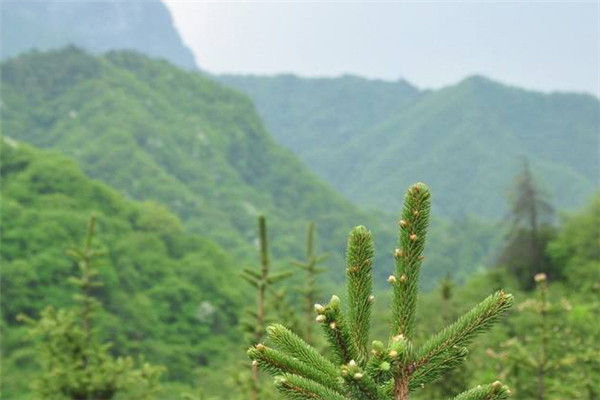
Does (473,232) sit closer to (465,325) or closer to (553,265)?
(553,265)

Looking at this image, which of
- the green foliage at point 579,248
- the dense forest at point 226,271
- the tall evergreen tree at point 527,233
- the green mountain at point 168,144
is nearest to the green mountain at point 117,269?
the dense forest at point 226,271

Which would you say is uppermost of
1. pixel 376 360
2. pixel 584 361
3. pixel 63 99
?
pixel 63 99

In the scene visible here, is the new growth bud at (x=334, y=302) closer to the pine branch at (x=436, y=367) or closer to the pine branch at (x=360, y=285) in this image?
the pine branch at (x=360, y=285)

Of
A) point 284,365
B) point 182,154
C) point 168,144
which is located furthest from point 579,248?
point 168,144

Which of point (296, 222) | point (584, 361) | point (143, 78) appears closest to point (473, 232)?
point (296, 222)

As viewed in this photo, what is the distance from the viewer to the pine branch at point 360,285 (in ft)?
9.14

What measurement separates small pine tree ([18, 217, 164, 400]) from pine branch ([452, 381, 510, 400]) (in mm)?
10988

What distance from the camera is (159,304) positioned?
80125mm

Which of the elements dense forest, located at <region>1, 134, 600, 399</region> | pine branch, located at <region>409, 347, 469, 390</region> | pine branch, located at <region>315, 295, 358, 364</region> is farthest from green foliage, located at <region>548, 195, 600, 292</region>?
pine branch, located at <region>315, 295, 358, 364</region>

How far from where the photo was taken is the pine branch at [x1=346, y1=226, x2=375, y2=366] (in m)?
2.79

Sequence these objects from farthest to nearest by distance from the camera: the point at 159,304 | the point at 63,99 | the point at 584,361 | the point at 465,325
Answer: the point at 63,99, the point at 159,304, the point at 584,361, the point at 465,325

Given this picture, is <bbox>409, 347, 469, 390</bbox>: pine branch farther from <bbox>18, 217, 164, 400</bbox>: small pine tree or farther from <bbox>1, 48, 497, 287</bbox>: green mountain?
<bbox>1, 48, 497, 287</bbox>: green mountain

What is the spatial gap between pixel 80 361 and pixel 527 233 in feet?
162

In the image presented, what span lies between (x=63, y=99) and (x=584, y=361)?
523 ft
